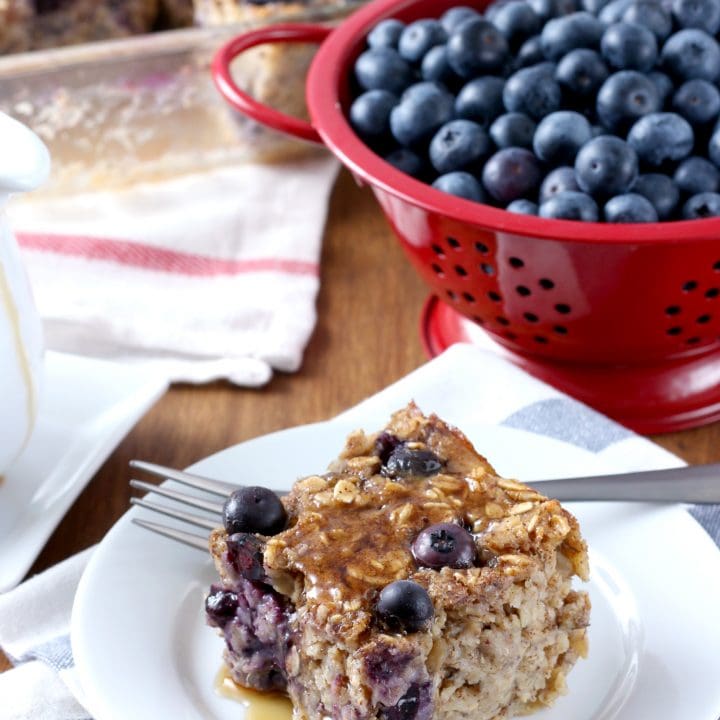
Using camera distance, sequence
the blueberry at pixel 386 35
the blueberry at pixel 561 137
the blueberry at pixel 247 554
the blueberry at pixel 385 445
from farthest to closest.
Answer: the blueberry at pixel 386 35 < the blueberry at pixel 561 137 < the blueberry at pixel 385 445 < the blueberry at pixel 247 554

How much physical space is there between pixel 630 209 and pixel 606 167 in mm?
60

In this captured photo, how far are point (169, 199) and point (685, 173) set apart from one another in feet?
3.20

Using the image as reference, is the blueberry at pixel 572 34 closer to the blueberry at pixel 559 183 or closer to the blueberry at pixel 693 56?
the blueberry at pixel 693 56

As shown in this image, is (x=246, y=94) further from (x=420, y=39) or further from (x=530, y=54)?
(x=530, y=54)

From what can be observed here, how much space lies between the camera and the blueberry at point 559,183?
1.47m

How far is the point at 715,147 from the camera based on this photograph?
1485 mm

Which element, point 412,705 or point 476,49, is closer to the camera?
point 412,705

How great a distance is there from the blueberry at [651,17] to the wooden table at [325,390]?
1.68 ft

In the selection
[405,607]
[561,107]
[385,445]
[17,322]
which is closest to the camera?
[405,607]

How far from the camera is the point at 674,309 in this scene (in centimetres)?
149

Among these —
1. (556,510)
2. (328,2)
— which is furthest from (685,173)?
(328,2)

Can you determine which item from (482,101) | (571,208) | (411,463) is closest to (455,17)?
(482,101)

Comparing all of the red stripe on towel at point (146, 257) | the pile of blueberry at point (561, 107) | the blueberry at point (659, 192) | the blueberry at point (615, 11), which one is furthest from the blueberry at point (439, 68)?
the red stripe on towel at point (146, 257)

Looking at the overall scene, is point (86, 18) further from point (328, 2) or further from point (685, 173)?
point (685, 173)
